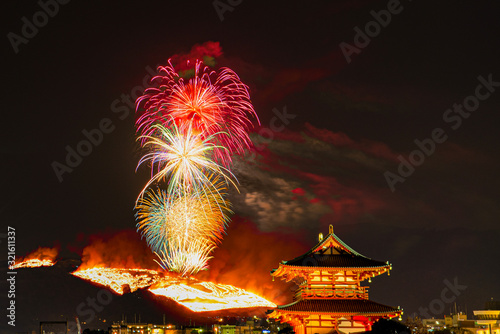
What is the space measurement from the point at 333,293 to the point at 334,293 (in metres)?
0.09

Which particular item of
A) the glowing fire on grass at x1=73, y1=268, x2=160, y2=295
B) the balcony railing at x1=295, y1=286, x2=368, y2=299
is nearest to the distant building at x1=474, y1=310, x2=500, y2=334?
the balcony railing at x1=295, y1=286, x2=368, y2=299

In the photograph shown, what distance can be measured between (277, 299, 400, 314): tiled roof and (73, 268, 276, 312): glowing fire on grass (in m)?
117

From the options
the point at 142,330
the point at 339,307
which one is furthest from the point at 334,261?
the point at 142,330

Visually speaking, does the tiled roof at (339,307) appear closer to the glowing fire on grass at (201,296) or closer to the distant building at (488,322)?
the distant building at (488,322)

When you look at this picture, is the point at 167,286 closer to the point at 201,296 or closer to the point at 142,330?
the point at 201,296

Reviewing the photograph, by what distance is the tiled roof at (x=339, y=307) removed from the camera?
1366 inches

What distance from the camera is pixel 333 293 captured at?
36625 millimetres

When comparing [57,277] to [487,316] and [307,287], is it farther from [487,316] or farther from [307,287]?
[307,287]

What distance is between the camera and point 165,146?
45688 mm

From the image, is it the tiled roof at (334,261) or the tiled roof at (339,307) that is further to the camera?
the tiled roof at (334,261)

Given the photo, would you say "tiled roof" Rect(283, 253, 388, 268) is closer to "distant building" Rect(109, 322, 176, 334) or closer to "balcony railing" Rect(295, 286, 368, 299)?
"balcony railing" Rect(295, 286, 368, 299)

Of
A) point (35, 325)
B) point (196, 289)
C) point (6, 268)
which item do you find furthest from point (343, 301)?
point (6, 268)

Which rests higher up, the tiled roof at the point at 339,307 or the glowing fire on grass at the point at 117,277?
the glowing fire on grass at the point at 117,277

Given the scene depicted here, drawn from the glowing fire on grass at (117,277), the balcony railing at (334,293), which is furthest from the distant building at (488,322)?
the glowing fire on grass at (117,277)
